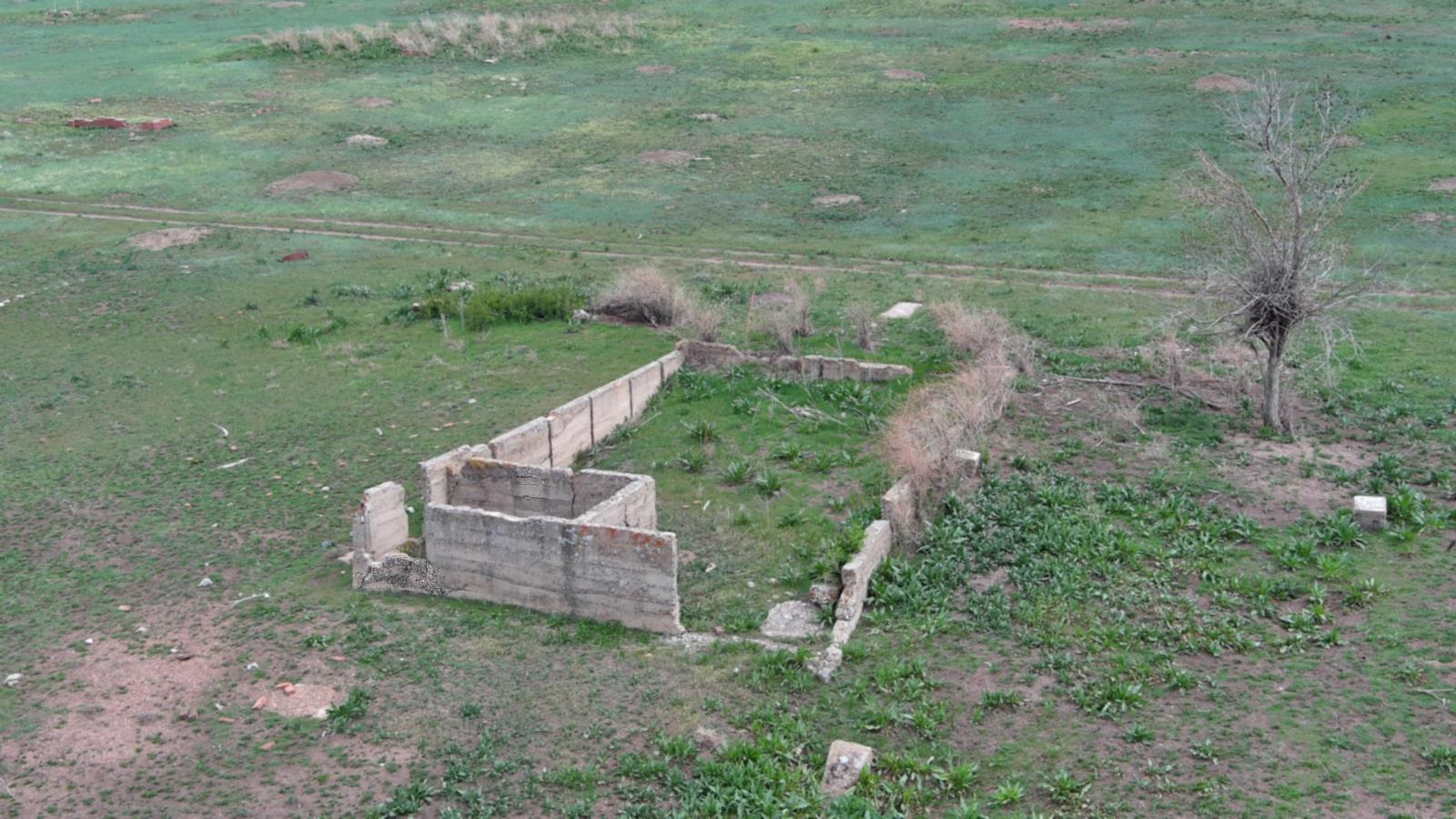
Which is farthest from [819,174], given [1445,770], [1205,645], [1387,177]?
[1445,770]

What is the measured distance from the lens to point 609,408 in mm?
19609

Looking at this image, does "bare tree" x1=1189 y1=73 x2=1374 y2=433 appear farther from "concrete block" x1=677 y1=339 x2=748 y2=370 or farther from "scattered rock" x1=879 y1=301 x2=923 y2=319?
"concrete block" x1=677 y1=339 x2=748 y2=370

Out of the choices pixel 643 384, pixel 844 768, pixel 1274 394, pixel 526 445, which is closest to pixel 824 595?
pixel 844 768

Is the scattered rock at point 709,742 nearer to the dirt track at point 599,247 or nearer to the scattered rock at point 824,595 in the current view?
the scattered rock at point 824,595

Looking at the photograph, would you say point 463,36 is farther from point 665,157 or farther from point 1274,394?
point 1274,394

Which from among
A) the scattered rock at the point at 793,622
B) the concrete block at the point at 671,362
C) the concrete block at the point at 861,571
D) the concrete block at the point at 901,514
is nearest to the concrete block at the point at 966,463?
the concrete block at the point at 901,514

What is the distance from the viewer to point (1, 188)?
35.4m

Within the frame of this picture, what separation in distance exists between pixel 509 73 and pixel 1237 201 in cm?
3116

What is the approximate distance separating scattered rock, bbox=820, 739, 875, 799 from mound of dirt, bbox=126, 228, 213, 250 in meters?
24.2

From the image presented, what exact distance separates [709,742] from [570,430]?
25.8 ft

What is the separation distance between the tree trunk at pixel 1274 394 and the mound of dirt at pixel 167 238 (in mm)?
23272

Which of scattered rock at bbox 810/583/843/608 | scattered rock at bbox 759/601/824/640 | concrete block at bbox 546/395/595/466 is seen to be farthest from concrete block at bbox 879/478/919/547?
concrete block at bbox 546/395/595/466

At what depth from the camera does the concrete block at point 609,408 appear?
19.3m

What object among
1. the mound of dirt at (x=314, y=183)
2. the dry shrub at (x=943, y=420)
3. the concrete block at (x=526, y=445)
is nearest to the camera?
the dry shrub at (x=943, y=420)
